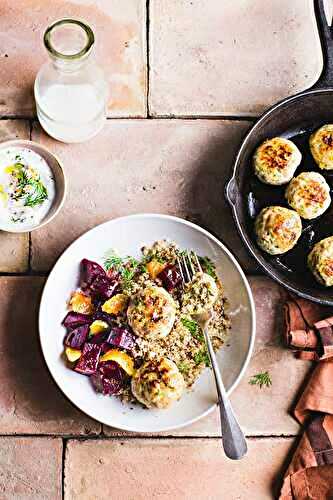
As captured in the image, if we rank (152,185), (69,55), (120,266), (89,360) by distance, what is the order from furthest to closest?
(152,185) → (120,266) → (89,360) → (69,55)

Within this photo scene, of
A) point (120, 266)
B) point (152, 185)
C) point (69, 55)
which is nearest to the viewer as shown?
point (69, 55)

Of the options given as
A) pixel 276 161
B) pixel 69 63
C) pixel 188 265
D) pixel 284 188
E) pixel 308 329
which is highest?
pixel 69 63

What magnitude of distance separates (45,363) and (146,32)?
4.68 ft

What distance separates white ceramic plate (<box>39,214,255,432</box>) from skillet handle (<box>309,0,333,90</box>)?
74 centimetres

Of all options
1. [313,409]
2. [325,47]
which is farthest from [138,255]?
[325,47]

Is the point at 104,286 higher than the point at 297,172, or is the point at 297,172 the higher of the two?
the point at 297,172

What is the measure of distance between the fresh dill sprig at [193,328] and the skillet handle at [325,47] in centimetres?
101

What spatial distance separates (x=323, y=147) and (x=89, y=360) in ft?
4.02

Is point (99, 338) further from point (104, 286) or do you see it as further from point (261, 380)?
point (261, 380)

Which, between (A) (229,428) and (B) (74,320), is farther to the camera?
(B) (74,320)

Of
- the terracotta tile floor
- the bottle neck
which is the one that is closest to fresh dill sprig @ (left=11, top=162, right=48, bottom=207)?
the terracotta tile floor

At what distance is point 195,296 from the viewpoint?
2.52 metres

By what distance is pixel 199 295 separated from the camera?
252 centimetres

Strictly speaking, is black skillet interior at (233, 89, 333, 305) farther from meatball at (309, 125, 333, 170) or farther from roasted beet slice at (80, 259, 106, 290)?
roasted beet slice at (80, 259, 106, 290)
